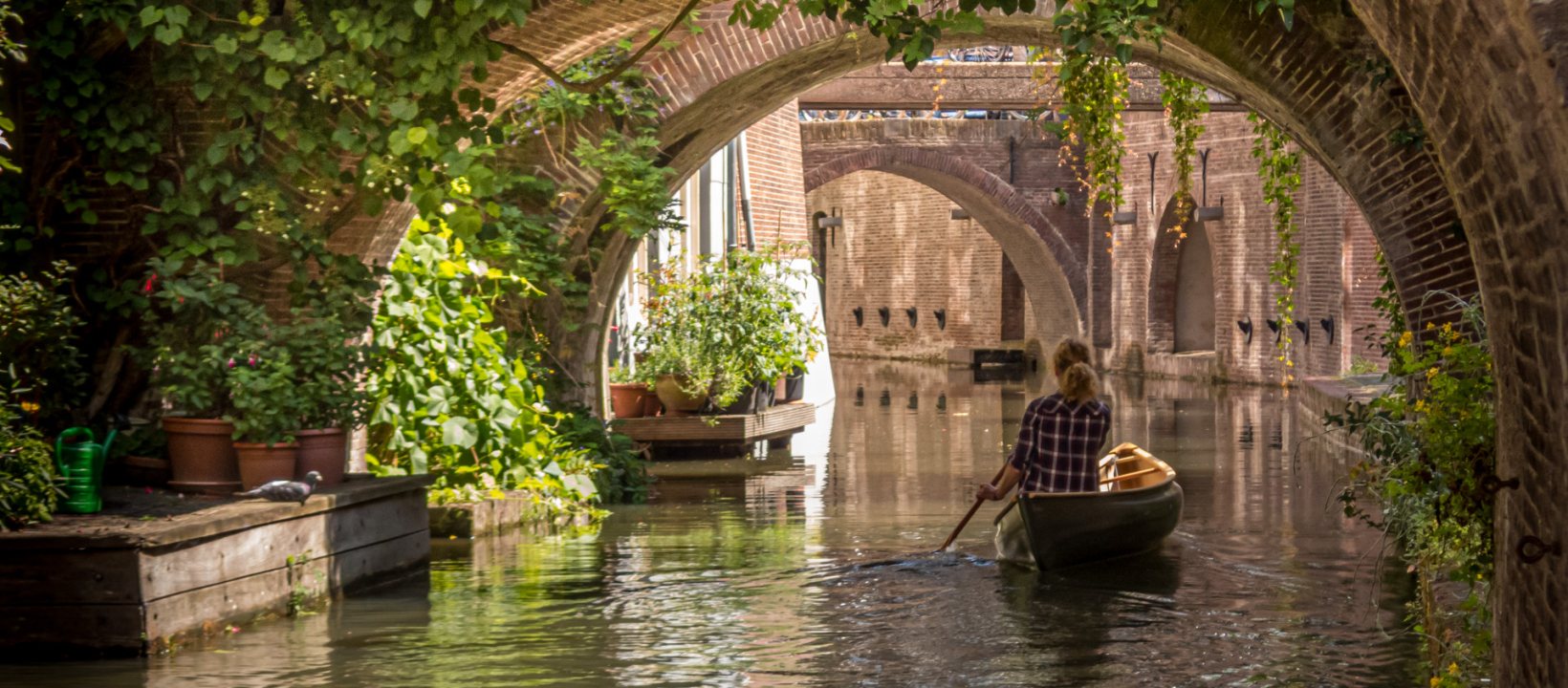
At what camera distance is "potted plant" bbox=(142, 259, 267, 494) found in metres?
8.60

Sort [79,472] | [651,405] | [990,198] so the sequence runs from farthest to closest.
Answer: [990,198] < [651,405] < [79,472]

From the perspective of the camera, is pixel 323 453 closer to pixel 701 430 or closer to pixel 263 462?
pixel 263 462

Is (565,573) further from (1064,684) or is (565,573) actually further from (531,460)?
(1064,684)

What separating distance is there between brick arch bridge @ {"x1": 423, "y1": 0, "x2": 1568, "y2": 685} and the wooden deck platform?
2578mm

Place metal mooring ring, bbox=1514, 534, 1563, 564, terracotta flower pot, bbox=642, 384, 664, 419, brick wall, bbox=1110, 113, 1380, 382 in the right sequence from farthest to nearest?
brick wall, bbox=1110, 113, 1380, 382, terracotta flower pot, bbox=642, 384, 664, 419, metal mooring ring, bbox=1514, 534, 1563, 564

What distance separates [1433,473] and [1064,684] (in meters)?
1.48

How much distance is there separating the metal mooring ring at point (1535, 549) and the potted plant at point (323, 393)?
5.84 metres

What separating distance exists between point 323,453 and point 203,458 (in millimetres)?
554

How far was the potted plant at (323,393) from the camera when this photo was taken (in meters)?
8.84

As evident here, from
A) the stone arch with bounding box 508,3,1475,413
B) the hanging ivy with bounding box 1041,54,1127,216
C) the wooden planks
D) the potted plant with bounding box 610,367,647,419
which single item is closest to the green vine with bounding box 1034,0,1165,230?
the hanging ivy with bounding box 1041,54,1127,216

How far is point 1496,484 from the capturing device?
15.6ft

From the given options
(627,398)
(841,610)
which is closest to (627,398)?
(627,398)

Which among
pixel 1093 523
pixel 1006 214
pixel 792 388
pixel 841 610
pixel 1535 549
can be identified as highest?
pixel 1006 214

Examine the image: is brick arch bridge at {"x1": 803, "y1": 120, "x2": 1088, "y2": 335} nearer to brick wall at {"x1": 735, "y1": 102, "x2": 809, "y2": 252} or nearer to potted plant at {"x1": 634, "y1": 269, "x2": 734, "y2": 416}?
brick wall at {"x1": 735, "y1": 102, "x2": 809, "y2": 252}
